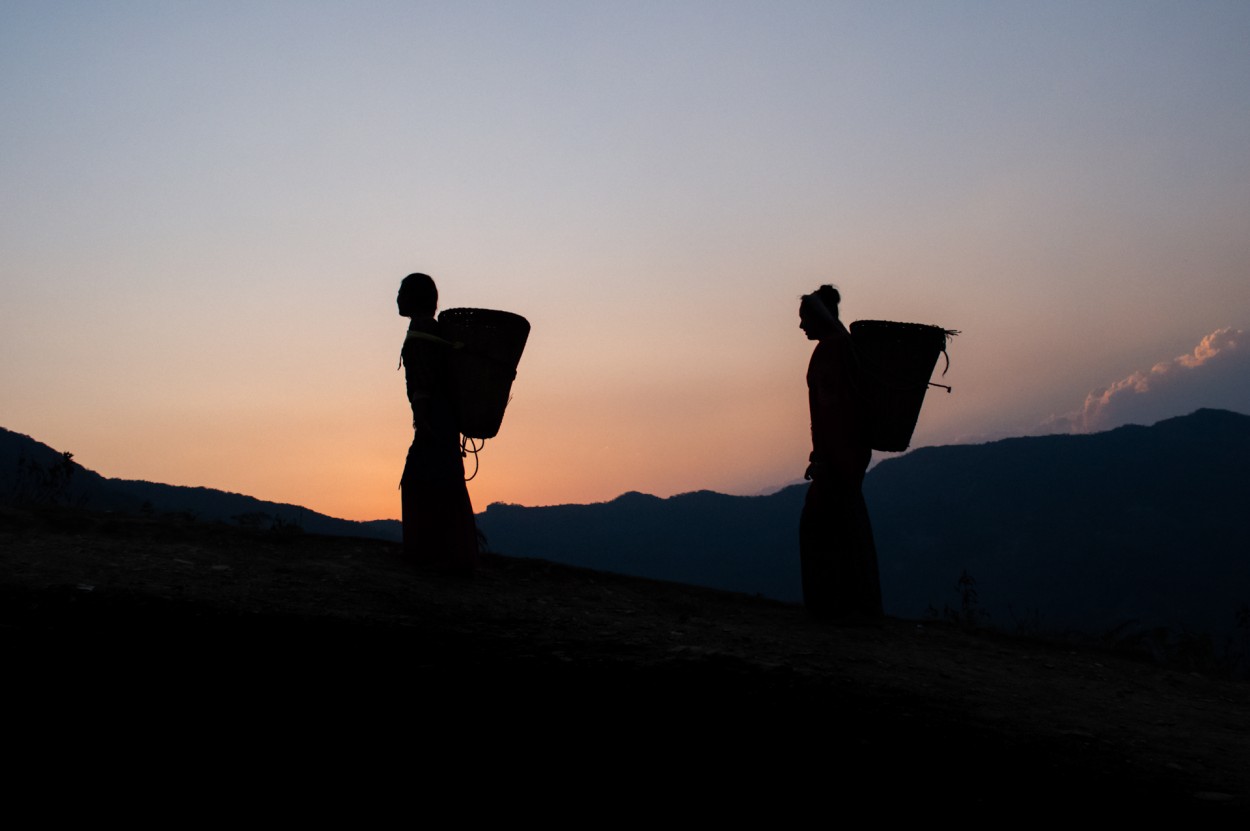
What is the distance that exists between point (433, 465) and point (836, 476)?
10.9ft

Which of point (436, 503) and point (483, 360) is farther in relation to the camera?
point (436, 503)

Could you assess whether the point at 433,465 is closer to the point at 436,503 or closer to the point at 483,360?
the point at 436,503

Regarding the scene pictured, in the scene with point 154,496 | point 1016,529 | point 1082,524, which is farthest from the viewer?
point 1016,529

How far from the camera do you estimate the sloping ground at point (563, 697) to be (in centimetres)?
325

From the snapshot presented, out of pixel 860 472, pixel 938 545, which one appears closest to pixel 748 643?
pixel 860 472

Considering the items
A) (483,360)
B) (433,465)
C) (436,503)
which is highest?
(483,360)

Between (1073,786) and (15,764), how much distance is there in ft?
12.0

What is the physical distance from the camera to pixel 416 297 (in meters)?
7.92

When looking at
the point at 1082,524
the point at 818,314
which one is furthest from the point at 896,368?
the point at 1082,524

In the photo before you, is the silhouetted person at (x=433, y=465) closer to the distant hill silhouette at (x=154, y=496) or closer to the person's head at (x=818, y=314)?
the person's head at (x=818, y=314)

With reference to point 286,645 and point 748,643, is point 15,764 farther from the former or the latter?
point 748,643

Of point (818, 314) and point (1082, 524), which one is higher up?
point (1082, 524)

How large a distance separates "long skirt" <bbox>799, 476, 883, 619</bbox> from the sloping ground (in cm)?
35

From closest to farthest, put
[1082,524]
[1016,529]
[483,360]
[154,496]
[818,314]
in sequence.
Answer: [483,360] → [818,314] → [154,496] → [1082,524] → [1016,529]
